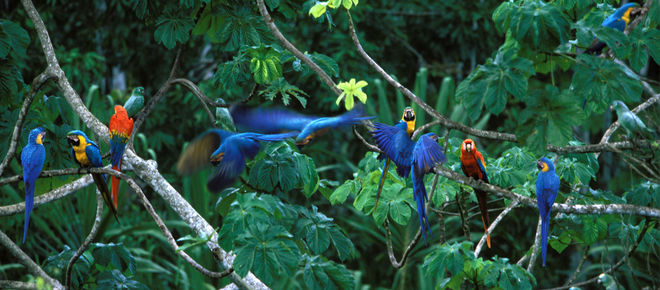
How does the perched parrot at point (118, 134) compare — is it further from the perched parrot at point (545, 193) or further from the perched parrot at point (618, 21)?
the perched parrot at point (618, 21)

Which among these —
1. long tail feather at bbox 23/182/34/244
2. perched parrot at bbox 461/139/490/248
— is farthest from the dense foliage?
long tail feather at bbox 23/182/34/244

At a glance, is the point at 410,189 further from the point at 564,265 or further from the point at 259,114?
the point at 564,265

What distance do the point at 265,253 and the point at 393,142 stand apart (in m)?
0.50

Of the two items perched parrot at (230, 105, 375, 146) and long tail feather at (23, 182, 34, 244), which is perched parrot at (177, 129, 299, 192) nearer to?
perched parrot at (230, 105, 375, 146)

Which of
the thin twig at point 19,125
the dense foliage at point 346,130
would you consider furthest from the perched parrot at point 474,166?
the thin twig at point 19,125

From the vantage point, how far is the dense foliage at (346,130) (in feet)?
5.67

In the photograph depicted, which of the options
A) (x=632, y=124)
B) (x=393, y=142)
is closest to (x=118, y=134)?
(x=393, y=142)

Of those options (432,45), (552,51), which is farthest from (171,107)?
(552,51)

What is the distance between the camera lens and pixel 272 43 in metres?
2.74

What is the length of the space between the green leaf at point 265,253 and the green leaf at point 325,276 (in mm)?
231

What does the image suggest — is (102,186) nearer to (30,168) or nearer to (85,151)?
(85,151)

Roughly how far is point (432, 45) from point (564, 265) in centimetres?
225

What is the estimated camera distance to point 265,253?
1887mm

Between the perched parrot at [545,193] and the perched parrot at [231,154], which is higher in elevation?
the perched parrot at [231,154]
